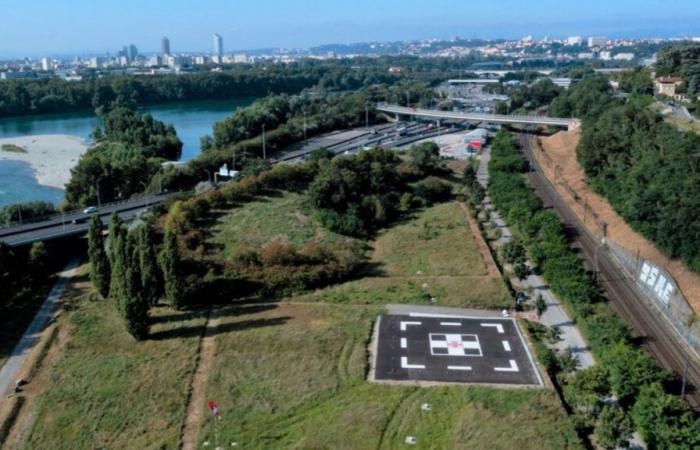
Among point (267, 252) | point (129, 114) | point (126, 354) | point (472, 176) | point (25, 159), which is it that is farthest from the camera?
point (129, 114)

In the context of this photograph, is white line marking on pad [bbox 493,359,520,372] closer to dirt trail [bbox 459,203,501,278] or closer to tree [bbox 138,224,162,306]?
dirt trail [bbox 459,203,501,278]

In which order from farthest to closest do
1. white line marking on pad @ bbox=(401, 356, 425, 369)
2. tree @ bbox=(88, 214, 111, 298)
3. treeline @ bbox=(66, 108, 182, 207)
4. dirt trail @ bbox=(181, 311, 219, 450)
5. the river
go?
the river → treeline @ bbox=(66, 108, 182, 207) → tree @ bbox=(88, 214, 111, 298) → white line marking on pad @ bbox=(401, 356, 425, 369) → dirt trail @ bbox=(181, 311, 219, 450)

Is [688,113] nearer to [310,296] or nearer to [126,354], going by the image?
[310,296]

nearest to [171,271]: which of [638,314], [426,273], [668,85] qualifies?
[426,273]

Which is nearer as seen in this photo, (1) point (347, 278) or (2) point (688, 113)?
(1) point (347, 278)

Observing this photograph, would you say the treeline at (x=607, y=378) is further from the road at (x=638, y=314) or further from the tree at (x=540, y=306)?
the tree at (x=540, y=306)

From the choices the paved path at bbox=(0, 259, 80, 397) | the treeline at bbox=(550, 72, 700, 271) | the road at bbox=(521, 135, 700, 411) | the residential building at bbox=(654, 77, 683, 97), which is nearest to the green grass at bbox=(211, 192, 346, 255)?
the paved path at bbox=(0, 259, 80, 397)

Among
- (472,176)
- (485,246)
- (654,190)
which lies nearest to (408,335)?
(485,246)
